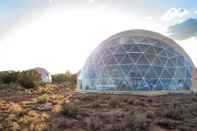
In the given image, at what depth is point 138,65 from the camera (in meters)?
27.3

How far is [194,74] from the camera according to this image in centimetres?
3053

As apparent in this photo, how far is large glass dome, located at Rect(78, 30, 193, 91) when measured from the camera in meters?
27.0

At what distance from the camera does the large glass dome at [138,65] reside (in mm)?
27016

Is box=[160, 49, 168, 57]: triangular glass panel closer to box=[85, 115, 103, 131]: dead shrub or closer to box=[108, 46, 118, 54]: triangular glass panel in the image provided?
box=[108, 46, 118, 54]: triangular glass panel

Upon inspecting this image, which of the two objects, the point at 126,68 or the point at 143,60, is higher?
the point at 143,60

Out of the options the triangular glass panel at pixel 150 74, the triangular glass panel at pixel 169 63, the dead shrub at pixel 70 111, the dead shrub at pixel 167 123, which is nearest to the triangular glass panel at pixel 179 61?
the triangular glass panel at pixel 169 63

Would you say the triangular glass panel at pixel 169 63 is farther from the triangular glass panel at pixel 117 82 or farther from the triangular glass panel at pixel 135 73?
the triangular glass panel at pixel 117 82

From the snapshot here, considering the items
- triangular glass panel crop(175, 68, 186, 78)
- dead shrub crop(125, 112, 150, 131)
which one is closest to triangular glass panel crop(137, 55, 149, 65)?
triangular glass panel crop(175, 68, 186, 78)

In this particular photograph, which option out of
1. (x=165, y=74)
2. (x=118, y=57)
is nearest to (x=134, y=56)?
(x=118, y=57)

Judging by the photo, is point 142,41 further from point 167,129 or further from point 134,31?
point 167,129

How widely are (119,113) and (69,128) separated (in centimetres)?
416

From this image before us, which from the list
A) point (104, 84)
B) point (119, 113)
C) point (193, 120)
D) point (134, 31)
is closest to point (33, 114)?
point (119, 113)

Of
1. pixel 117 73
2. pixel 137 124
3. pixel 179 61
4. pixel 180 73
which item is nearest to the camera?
pixel 137 124

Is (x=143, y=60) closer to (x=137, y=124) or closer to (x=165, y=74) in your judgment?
(x=165, y=74)
